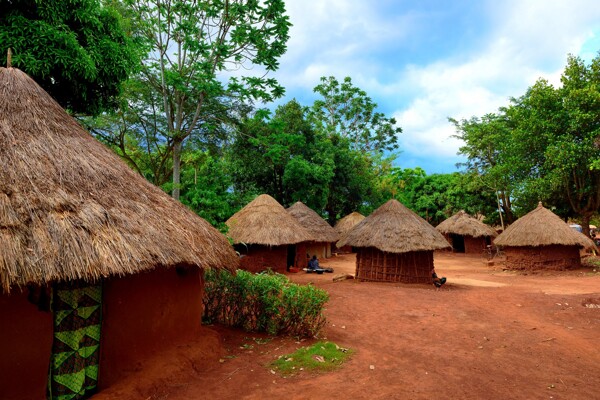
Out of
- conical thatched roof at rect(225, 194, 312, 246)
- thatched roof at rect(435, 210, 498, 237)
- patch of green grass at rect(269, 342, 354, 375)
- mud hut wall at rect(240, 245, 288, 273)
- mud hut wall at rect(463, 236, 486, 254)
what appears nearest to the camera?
patch of green grass at rect(269, 342, 354, 375)

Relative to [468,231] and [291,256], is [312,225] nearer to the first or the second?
[291,256]

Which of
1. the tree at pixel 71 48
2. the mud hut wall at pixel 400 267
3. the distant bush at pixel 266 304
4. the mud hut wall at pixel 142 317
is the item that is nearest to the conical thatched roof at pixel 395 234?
the mud hut wall at pixel 400 267

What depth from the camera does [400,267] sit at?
15695 mm

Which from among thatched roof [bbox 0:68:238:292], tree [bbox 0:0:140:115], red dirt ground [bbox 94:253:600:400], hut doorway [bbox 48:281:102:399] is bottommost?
red dirt ground [bbox 94:253:600:400]

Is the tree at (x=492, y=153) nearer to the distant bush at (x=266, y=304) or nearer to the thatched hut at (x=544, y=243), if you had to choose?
the thatched hut at (x=544, y=243)

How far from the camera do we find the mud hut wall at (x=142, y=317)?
17.4ft

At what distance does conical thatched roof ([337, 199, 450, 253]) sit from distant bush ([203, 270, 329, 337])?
8080 millimetres

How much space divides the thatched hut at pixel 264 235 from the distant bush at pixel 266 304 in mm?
9168

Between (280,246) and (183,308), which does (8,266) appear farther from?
(280,246)

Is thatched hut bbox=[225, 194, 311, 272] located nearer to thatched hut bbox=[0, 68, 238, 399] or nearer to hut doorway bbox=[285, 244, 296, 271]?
hut doorway bbox=[285, 244, 296, 271]

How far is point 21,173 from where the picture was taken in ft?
16.1

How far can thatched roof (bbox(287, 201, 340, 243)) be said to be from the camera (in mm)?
23441

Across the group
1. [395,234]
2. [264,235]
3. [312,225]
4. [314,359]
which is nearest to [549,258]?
[395,234]

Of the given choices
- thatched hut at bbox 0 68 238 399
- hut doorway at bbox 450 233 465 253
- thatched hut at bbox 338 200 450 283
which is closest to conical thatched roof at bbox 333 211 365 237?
hut doorway at bbox 450 233 465 253
